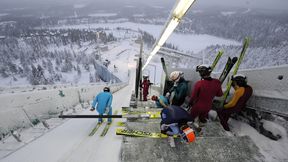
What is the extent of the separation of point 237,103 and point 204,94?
0.75m

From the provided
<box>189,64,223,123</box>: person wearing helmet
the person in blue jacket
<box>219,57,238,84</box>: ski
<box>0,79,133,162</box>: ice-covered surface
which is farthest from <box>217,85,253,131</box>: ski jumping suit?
the person in blue jacket

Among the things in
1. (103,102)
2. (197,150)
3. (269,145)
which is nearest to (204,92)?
(197,150)

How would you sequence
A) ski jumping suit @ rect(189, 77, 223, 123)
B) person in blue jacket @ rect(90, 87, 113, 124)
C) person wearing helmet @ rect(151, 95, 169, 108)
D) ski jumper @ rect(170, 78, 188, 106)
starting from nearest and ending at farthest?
ski jumping suit @ rect(189, 77, 223, 123)
person wearing helmet @ rect(151, 95, 169, 108)
ski jumper @ rect(170, 78, 188, 106)
person in blue jacket @ rect(90, 87, 113, 124)

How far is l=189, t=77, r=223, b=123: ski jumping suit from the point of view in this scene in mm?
3307

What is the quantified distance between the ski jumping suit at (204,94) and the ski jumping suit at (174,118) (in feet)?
2.45

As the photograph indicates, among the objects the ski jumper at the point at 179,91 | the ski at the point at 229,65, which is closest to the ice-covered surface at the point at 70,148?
the ski jumper at the point at 179,91

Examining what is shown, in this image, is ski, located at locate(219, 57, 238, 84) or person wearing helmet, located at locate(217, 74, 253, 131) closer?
person wearing helmet, located at locate(217, 74, 253, 131)

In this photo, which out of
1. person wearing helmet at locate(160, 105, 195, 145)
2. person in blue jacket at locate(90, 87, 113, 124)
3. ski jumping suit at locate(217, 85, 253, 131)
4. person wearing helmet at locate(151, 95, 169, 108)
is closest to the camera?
person wearing helmet at locate(160, 105, 195, 145)

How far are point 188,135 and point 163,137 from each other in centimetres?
80

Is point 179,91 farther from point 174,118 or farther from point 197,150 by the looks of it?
point 197,150

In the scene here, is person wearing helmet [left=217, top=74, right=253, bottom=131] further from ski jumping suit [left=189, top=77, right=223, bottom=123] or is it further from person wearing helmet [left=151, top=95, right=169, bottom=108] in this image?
person wearing helmet [left=151, top=95, right=169, bottom=108]

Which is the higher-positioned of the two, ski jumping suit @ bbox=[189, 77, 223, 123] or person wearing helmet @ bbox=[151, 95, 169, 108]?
ski jumping suit @ bbox=[189, 77, 223, 123]

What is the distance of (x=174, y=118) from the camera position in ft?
9.18

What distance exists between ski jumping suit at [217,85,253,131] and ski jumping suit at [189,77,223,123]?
0.33 m
